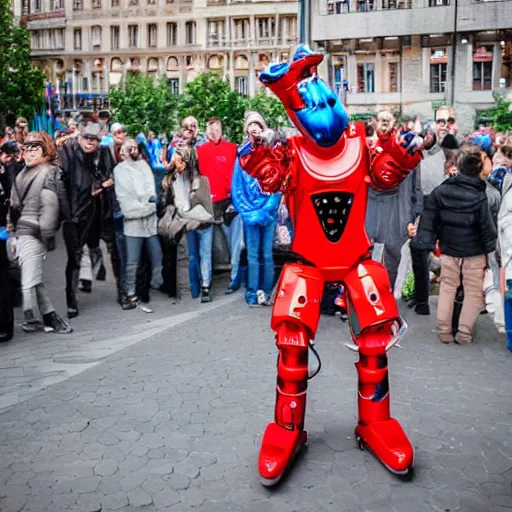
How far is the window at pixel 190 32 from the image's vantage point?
3388cm

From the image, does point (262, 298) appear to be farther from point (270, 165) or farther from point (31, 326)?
point (270, 165)

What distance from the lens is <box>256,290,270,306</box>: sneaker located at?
8062mm

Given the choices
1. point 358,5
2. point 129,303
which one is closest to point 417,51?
point 358,5

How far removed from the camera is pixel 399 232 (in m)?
7.39

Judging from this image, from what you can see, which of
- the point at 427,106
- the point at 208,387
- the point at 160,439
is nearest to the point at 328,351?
the point at 208,387

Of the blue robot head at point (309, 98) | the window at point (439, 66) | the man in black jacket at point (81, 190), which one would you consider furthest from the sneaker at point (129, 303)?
the window at point (439, 66)

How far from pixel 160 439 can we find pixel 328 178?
1846 millimetres

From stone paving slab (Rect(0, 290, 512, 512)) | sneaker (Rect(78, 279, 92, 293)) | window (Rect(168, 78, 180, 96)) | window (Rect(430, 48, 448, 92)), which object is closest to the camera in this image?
stone paving slab (Rect(0, 290, 512, 512))

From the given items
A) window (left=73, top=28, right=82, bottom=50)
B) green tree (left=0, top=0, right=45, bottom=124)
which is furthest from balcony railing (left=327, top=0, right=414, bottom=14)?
green tree (left=0, top=0, right=45, bottom=124)

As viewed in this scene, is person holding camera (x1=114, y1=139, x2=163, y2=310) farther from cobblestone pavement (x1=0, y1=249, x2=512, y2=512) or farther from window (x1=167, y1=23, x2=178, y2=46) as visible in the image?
window (x1=167, y1=23, x2=178, y2=46)

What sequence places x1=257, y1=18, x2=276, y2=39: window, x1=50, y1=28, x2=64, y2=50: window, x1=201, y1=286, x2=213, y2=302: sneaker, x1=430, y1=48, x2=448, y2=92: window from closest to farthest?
x1=201, y1=286, x2=213, y2=302: sneaker → x1=430, y1=48, x2=448, y2=92: window → x1=50, y1=28, x2=64, y2=50: window → x1=257, y1=18, x2=276, y2=39: window

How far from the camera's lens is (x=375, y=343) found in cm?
427

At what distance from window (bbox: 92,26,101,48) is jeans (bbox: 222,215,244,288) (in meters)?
25.6

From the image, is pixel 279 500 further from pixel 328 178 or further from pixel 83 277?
pixel 83 277
